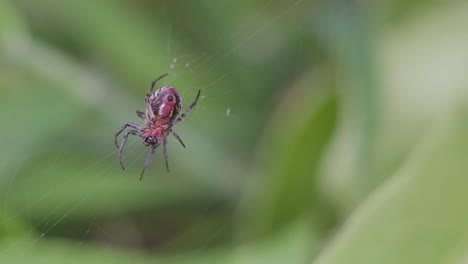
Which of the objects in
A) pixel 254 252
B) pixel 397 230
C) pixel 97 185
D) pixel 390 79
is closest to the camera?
pixel 397 230

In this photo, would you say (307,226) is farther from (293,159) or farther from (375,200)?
(375,200)

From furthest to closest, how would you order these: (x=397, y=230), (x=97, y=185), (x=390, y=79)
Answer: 1. (x=390, y=79)
2. (x=97, y=185)
3. (x=397, y=230)

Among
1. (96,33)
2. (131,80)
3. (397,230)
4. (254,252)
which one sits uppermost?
(96,33)

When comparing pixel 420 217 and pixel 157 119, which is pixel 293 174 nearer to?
pixel 157 119

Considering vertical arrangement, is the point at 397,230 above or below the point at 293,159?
below

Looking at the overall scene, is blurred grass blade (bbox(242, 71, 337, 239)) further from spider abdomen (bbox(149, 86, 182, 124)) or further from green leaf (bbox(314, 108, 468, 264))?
green leaf (bbox(314, 108, 468, 264))

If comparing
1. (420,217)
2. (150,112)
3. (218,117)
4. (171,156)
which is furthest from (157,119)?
(420,217)

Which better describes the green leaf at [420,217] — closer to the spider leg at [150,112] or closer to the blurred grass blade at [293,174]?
the blurred grass blade at [293,174]

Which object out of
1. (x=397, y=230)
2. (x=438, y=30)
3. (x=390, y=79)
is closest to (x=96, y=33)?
(x=390, y=79)
